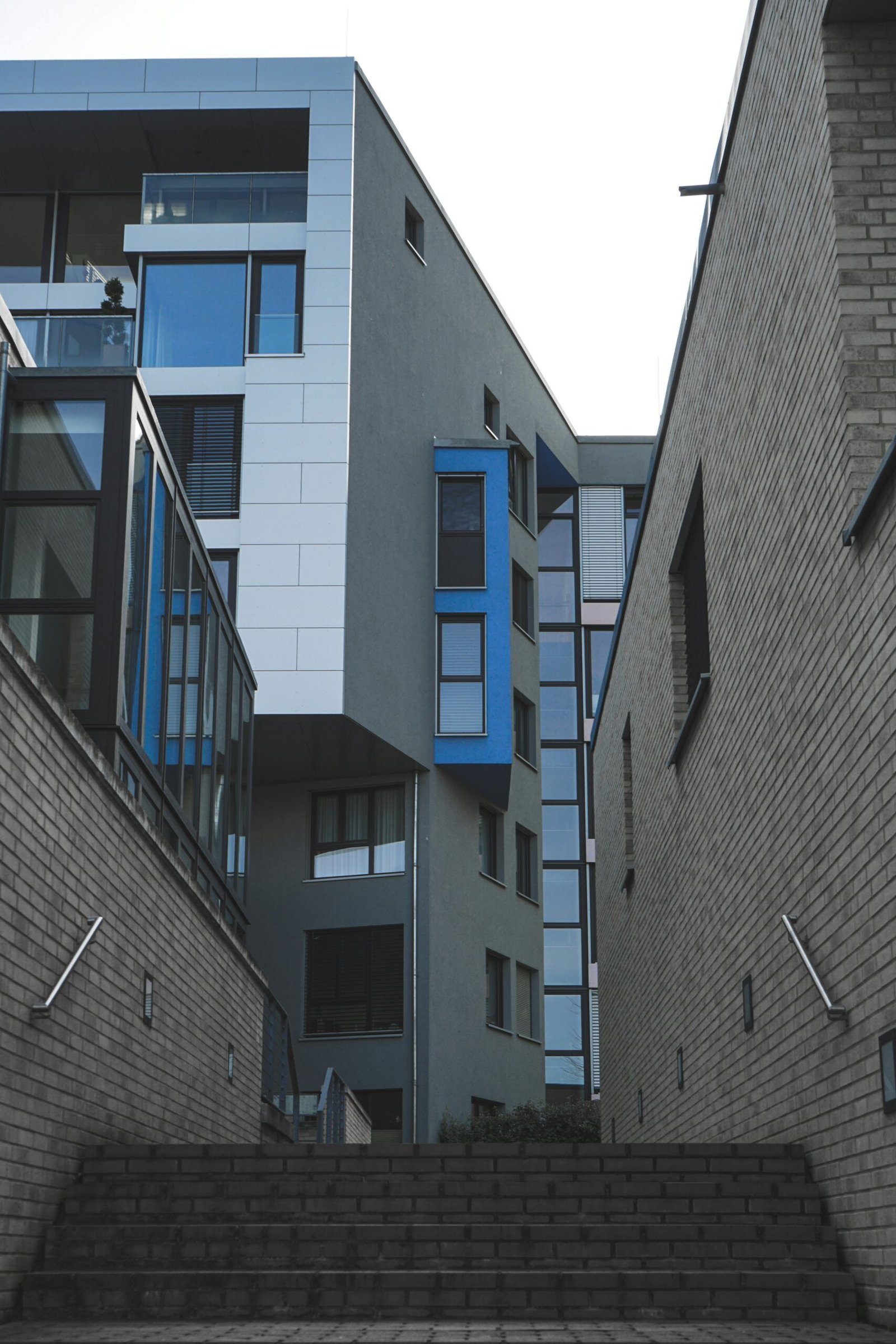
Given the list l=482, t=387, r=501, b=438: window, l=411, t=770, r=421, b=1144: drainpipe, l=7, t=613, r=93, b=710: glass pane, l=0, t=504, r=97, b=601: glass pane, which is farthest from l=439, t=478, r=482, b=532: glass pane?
l=7, t=613, r=93, b=710: glass pane

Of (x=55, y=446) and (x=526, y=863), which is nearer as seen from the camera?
(x=55, y=446)

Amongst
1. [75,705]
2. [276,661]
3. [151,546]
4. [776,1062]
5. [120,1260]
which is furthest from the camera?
[276,661]

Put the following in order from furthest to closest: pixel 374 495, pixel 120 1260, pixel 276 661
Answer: pixel 374 495, pixel 276 661, pixel 120 1260

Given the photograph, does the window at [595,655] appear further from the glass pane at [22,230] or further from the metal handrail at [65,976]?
the metal handrail at [65,976]

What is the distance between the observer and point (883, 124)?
26.8 feet

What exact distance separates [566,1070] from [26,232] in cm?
2344

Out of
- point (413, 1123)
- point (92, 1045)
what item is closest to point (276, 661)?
point (413, 1123)

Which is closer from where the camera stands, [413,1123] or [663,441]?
[663,441]

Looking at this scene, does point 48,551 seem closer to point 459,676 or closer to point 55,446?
point 55,446

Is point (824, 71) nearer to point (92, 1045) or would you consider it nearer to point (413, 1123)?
point (92, 1045)

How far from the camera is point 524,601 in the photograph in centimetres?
3538

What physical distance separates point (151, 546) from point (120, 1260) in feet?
21.0

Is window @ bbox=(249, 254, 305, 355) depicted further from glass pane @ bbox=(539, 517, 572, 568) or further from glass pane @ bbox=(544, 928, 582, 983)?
glass pane @ bbox=(544, 928, 582, 983)

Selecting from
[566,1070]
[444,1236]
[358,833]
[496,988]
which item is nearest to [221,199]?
[358,833]
